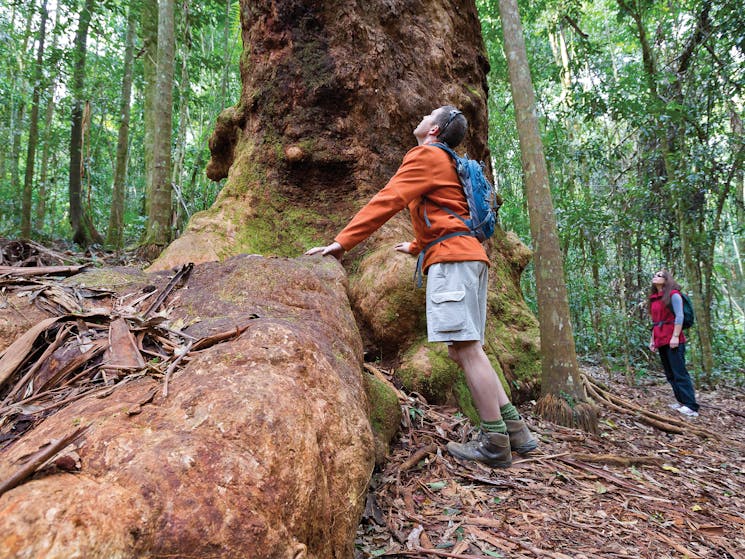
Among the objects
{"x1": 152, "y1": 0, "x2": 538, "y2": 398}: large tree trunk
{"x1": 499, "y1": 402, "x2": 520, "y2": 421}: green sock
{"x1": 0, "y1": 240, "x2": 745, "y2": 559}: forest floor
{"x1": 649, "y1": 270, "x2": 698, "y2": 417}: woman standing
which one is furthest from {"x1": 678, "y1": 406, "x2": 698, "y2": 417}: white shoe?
{"x1": 499, "y1": 402, "x2": 520, "y2": 421}: green sock

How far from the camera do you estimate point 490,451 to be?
272cm

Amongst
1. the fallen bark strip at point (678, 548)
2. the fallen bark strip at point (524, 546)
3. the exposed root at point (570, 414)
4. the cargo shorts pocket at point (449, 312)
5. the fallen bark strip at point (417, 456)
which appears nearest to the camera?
the fallen bark strip at point (524, 546)

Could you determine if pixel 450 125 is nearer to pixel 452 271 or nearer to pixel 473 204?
pixel 473 204

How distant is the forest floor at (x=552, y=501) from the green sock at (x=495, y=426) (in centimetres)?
24

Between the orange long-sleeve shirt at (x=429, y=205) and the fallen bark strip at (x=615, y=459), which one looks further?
the fallen bark strip at (x=615, y=459)

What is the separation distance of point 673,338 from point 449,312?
204 inches

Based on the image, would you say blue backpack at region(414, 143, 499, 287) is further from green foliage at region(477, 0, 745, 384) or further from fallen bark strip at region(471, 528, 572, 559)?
green foliage at region(477, 0, 745, 384)

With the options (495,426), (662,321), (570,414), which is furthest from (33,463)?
(662,321)

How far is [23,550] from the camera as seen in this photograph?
2.70ft

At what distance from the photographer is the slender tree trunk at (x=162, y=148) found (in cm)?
551

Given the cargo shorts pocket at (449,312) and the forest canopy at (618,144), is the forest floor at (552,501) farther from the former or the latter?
the forest canopy at (618,144)

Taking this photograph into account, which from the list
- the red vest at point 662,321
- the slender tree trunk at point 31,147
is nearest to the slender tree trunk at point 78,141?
the slender tree trunk at point 31,147

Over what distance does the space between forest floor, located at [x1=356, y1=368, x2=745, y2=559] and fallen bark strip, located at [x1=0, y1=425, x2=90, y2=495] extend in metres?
1.18

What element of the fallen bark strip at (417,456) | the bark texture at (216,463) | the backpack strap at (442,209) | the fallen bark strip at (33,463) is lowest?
the fallen bark strip at (417,456)
